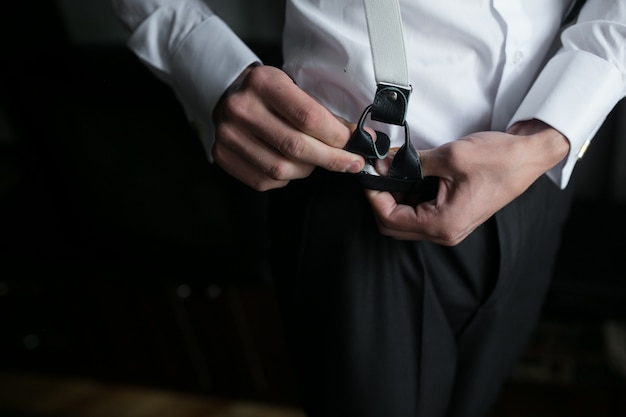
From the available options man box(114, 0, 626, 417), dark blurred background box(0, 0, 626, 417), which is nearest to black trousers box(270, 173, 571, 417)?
man box(114, 0, 626, 417)

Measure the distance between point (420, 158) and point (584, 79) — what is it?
171mm

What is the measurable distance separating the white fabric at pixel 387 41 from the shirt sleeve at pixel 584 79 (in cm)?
14

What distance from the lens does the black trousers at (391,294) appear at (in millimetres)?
618

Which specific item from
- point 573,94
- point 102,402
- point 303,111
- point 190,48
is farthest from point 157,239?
point 573,94

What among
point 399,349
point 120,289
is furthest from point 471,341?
point 120,289

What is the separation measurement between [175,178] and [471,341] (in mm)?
739

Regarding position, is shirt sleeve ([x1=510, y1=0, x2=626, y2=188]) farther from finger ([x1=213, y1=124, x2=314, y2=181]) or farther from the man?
finger ([x1=213, y1=124, x2=314, y2=181])

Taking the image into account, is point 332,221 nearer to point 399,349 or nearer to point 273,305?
point 399,349

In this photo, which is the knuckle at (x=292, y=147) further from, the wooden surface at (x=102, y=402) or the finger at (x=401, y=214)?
the wooden surface at (x=102, y=402)

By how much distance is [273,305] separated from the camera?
51.2 inches

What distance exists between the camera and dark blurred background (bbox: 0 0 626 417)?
3.90 feet

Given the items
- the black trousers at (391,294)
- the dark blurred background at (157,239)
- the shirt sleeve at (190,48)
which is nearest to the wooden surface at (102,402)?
the dark blurred background at (157,239)

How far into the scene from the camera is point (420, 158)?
549mm

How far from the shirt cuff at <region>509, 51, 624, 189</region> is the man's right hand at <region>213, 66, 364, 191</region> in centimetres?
18
